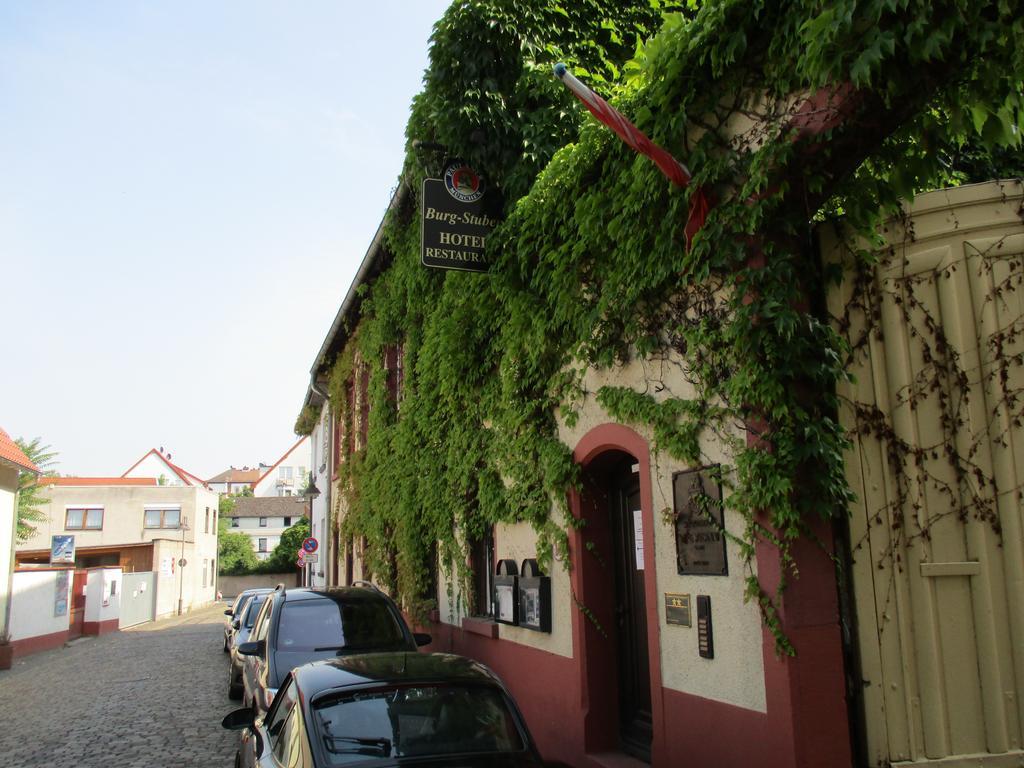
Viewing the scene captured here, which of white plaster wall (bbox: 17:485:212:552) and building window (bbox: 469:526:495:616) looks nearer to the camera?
building window (bbox: 469:526:495:616)

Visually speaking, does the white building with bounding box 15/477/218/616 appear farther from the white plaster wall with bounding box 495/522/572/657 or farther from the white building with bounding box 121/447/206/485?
the white plaster wall with bounding box 495/522/572/657

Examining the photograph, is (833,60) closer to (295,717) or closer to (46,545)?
(295,717)

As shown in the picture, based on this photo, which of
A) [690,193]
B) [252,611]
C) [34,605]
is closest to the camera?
[690,193]

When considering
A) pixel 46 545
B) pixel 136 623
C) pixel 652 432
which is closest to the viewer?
pixel 652 432

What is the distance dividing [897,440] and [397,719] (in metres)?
3.31

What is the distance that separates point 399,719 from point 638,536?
131 inches

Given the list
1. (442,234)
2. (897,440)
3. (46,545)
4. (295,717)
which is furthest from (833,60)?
(46,545)

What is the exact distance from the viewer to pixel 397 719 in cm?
422

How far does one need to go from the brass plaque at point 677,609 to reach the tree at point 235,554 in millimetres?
66818

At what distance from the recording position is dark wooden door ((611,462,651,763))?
7016mm

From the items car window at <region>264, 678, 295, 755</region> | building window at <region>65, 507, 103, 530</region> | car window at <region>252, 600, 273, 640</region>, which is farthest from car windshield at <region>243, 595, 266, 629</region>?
building window at <region>65, 507, 103, 530</region>

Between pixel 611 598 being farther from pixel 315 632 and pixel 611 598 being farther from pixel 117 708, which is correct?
pixel 117 708

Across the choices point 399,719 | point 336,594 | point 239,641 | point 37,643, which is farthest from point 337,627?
point 37,643

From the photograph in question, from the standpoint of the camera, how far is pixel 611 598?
736 cm
